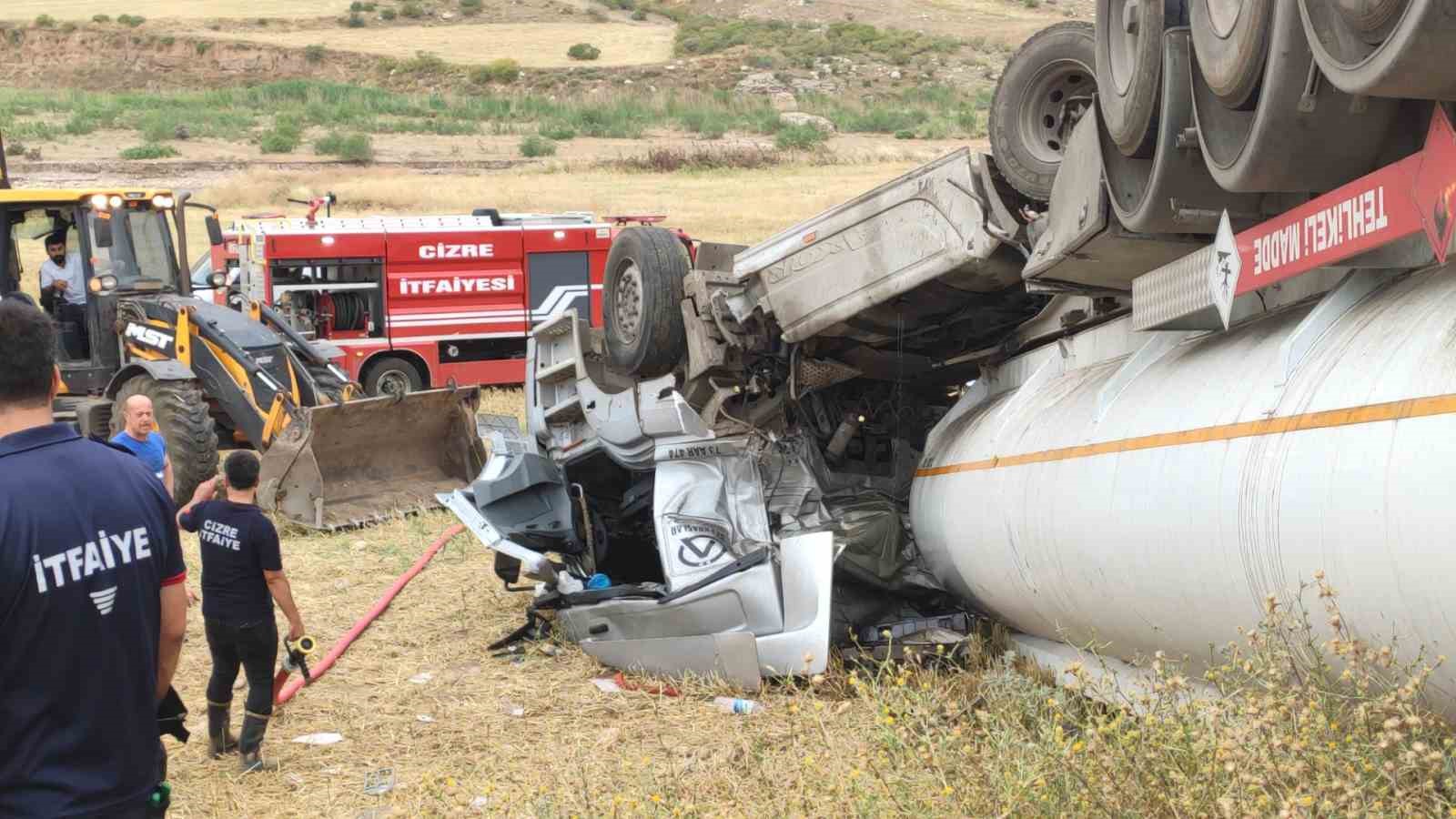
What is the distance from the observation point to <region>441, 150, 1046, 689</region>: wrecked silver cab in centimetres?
692

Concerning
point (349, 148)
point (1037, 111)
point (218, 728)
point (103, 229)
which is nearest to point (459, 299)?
point (103, 229)

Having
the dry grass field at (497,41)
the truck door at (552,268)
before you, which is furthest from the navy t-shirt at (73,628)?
the dry grass field at (497,41)

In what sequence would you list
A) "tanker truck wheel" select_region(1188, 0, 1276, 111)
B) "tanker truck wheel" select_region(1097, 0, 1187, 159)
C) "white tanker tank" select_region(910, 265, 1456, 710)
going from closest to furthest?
"white tanker tank" select_region(910, 265, 1456, 710), "tanker truck wheel" select_region(1188, 0, 1276, 111), "tanker truck wheel" select_region(1097, 0, 1187, 159)

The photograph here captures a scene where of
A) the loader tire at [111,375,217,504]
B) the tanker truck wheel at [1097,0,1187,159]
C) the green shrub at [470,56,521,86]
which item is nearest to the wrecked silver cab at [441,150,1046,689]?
the tanker truck wheel at [1097,0,1187,159]

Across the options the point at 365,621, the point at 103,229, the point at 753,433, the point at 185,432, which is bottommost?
the point at 365,621

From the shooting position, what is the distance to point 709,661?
711 cm

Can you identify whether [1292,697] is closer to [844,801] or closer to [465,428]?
[844,801]

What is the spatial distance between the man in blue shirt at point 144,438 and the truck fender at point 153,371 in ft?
9.87

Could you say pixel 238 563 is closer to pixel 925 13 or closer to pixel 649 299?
pixel 649 299

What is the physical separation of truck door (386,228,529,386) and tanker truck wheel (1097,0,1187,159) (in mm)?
12617

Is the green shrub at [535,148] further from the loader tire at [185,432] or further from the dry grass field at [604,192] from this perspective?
the loader tire at [185,432]

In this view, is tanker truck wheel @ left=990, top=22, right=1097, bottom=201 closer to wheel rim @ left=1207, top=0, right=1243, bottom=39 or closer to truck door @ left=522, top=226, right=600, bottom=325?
wheel rim @ left=1207, top=0, right=1243, bottom=39

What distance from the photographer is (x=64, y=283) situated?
1316 centimetres

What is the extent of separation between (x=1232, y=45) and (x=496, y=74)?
55.9 metres
